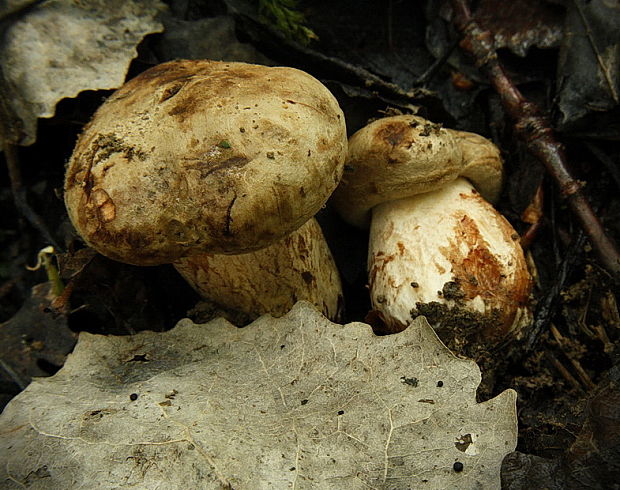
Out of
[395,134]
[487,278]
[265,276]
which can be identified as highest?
[395,134]

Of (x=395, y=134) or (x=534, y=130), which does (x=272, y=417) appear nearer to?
(x=395, y=134)

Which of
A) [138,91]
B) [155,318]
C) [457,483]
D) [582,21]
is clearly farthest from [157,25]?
[457,483]

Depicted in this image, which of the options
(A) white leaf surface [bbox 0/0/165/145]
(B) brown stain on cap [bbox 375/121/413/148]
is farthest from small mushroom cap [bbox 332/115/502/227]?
(A) white leaf surface [bbox 0/0/165/145]

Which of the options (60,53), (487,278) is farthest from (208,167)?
(60,53)

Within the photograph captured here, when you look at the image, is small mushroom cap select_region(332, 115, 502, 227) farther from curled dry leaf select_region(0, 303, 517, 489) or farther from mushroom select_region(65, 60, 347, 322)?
curled dry leaf select_region(0, 303, 517, 489)

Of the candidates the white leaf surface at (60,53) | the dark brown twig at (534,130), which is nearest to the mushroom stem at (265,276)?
the white leaf surface at (60,53)

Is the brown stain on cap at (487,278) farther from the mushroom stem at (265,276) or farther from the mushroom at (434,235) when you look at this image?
the mushroom stem at (265,276)
